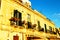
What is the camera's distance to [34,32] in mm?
22891

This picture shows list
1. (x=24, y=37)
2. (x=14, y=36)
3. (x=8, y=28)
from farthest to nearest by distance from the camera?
(x=24, y=37) < (x=14, y=36) < (x=8, y=28)

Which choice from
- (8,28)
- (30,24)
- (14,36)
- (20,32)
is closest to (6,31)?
(8,28)

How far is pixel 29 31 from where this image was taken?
2127 cm

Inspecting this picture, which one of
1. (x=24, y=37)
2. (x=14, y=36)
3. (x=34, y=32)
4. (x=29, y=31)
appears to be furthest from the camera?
(x=34, y=32)

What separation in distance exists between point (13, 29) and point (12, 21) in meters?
1.08

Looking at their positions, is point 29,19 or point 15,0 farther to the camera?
point 29,19

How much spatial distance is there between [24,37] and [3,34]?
4476 mm

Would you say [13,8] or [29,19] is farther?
[29,19]

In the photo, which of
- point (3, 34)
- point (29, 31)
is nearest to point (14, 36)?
point (3, 34)

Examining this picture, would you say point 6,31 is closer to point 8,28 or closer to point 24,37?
point 8,28

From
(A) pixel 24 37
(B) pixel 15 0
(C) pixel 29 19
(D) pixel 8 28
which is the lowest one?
(A) pixel 24 37

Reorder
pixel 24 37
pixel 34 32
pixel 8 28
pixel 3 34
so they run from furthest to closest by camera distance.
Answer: pixel 34 32 → pixel 24 37 → pixel 8 28 → pixel 3 34

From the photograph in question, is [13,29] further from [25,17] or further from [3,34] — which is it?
[25,17]

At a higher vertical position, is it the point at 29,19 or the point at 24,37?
the point at 29,19
